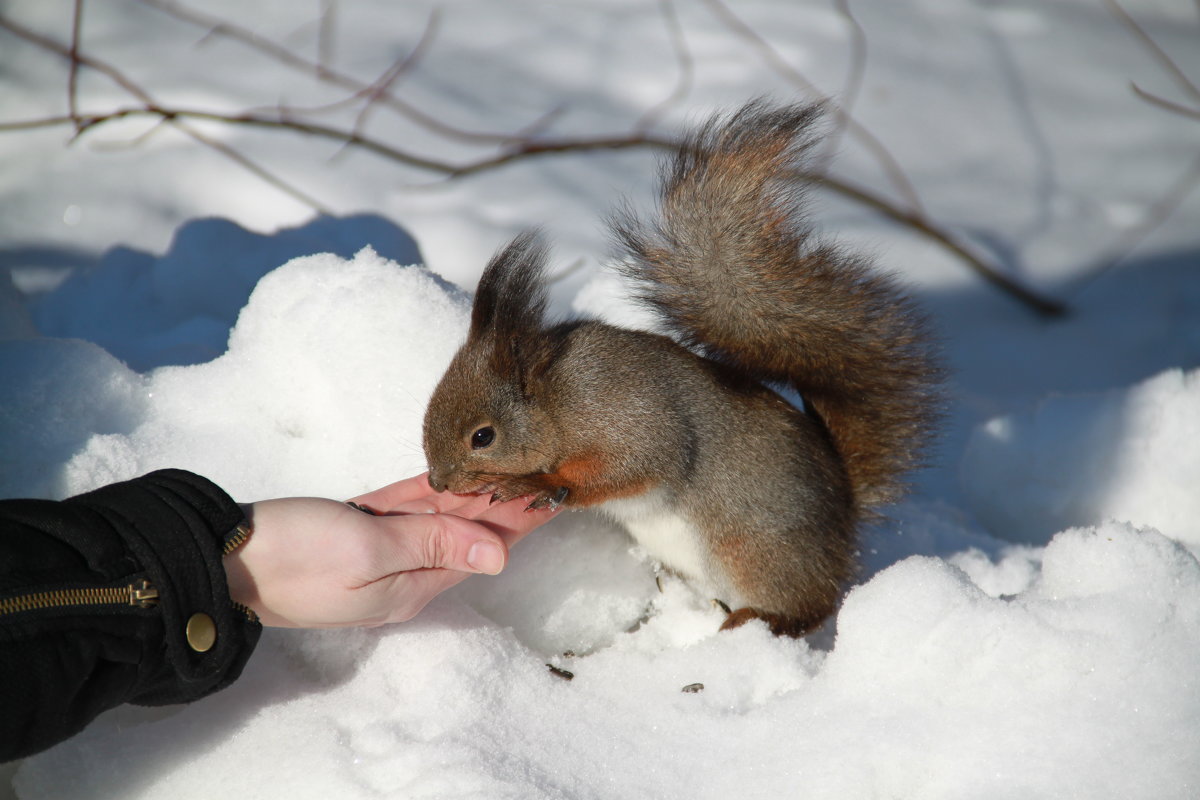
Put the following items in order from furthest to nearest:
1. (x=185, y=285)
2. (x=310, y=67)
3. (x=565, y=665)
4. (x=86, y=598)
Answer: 1. (x=310, y=67)
2. (x=185, y=285)
3. (x=565, y=665)
4. (x=86, y=598)

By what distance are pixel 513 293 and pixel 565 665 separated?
0.56m

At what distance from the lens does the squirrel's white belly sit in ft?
4.93

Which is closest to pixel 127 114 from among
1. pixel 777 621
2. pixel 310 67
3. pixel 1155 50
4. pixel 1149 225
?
pixel 310 67

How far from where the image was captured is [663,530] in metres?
1.54

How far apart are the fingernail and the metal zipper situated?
15.2 inches

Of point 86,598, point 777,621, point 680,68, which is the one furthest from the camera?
point 680,68

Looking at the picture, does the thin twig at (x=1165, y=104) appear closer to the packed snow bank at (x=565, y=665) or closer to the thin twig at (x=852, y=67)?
the thin twig at (x=852, y=67)

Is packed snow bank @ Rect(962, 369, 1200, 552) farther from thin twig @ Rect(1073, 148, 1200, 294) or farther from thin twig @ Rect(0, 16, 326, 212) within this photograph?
thin twig @ Rect(0, 16, 326, 212)

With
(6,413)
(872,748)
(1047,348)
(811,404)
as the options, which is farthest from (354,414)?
(1047,348)

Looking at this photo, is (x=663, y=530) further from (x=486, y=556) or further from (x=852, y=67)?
(x=852, y=67)

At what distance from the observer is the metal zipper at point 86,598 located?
95 cm

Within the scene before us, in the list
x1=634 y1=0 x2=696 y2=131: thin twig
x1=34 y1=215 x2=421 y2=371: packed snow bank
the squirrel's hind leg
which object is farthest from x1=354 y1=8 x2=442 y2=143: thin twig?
the squirrel's hind leg

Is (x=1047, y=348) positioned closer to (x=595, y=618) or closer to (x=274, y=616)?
(x=595, y=618)

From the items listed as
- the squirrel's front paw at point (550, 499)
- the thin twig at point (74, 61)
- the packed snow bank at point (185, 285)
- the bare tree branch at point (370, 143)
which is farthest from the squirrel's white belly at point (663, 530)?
the thin twig at point (74, 61)
